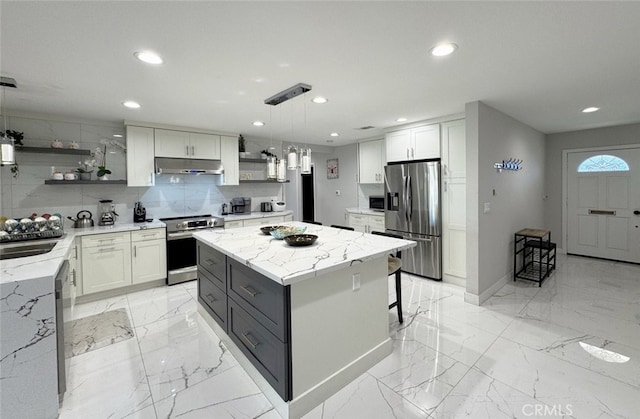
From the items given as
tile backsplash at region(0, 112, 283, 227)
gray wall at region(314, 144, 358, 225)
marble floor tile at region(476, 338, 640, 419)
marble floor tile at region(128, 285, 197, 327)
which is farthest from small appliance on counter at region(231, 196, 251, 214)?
marble floor tile at region(476, 338, 640, 419)

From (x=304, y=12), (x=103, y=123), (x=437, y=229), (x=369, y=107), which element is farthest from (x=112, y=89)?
(x=437, y=229)

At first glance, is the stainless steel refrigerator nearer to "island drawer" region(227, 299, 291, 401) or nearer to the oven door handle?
"island drawer" region(227, 299, 291, 401)

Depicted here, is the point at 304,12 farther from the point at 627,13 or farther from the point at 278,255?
the point at 627,13

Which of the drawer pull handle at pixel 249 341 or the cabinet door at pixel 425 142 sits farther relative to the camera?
the cabinet door at pixel 425 142

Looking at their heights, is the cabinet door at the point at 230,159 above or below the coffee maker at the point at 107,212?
above

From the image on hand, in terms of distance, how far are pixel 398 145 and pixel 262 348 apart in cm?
367

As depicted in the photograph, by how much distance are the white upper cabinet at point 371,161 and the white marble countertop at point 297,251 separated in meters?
2.79

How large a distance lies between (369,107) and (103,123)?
3.61 meters

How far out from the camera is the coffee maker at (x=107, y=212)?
3.88 metres

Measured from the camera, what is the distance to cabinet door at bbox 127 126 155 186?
3.94 metres

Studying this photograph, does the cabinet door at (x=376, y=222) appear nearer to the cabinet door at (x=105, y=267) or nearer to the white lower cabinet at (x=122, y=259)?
the white lower cabinet at (x=122, y=259)

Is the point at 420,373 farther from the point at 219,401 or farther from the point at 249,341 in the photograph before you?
the point at 219,401

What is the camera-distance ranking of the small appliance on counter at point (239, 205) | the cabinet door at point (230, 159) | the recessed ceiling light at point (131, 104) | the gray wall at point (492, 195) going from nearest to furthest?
1. the recessed ceiling light at point (131, 104)
2. the gray wall at point (492, 195)
3. the cabinet door at point (230, 159)
4. the small appliance on counter at point (239, 205)

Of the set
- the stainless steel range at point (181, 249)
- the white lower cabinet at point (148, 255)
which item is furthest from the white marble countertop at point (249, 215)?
the white lower cabinet at point (148, 255)
